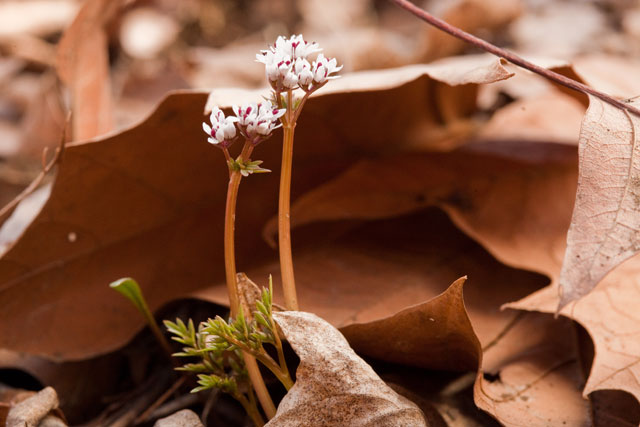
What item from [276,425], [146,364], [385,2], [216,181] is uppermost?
[385,2]

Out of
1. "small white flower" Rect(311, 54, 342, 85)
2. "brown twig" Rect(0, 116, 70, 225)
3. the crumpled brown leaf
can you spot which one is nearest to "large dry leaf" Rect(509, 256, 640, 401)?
the crumpled brown leaf

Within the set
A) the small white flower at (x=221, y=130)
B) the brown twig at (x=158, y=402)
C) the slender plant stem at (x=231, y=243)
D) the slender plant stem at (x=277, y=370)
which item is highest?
the small white flower at (x=221, y=130)

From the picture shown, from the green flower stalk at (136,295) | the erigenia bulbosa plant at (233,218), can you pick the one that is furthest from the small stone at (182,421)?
the green flower stalk at (136,295)

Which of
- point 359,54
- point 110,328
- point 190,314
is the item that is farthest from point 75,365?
point 359,54

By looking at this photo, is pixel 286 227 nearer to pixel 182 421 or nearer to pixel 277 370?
pixel 277 370

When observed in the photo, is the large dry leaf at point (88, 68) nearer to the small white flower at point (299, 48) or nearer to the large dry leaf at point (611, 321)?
the small white flower at point (299, 48)

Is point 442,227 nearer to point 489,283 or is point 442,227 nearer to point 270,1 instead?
point 489,283
